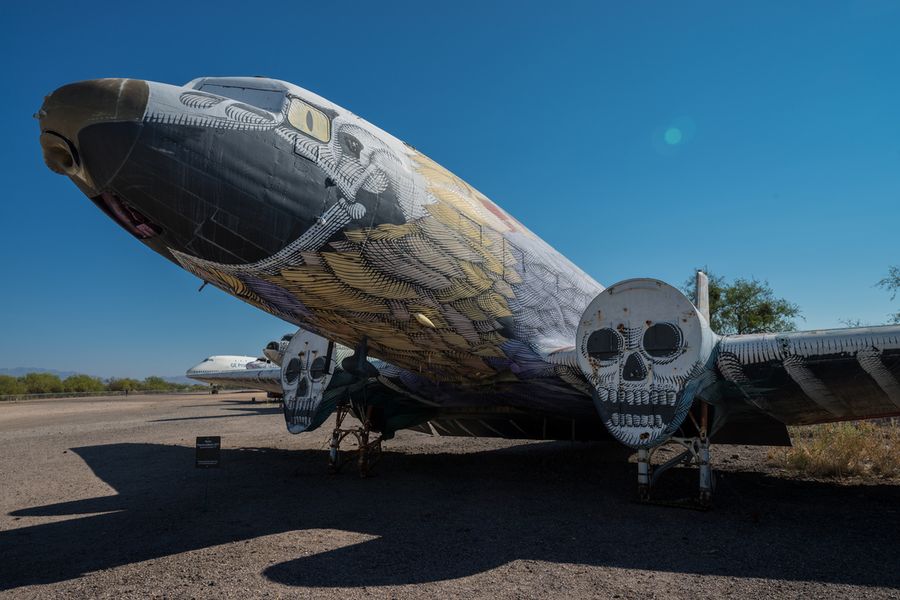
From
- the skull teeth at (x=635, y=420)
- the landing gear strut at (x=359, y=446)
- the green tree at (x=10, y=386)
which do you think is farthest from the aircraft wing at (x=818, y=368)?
the green tree at (x=10, y=386)

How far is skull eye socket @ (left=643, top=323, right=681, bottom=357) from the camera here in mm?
6782

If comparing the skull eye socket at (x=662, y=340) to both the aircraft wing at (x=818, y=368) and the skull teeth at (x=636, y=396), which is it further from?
the aircraft wing at (x=818, y=368)

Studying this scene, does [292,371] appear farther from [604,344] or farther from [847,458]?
[847,458]

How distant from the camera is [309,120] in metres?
5.51

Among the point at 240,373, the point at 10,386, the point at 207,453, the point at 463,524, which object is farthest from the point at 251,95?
the point at 10,386

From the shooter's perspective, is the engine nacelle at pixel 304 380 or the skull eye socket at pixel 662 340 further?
the engine nacelle at pixel 304 380

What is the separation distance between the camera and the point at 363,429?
10906 mm

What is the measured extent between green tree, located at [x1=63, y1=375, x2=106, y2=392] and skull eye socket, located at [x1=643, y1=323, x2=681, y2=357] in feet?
250

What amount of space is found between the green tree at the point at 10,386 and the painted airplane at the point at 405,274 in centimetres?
6636

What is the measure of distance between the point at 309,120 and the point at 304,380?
20.1 feet

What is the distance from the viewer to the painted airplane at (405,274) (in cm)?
461

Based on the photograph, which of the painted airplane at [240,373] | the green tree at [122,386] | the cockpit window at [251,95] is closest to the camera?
the cockpit window at [251,95]

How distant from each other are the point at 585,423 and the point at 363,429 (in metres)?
4.68

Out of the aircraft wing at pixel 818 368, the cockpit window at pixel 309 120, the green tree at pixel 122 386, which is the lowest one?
the green tree at pixel 122 386
